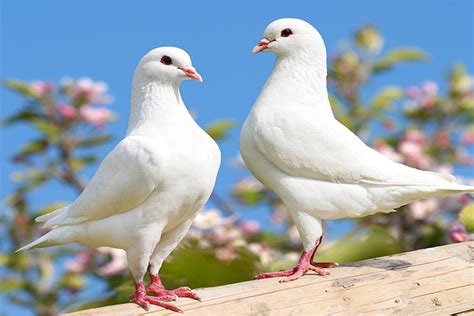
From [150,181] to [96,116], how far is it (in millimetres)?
2170

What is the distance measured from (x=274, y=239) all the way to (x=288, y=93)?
189 centimetres

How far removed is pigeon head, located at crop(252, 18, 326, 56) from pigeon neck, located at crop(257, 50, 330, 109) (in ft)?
0.07

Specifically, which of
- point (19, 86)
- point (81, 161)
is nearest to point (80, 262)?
point (81, 161)

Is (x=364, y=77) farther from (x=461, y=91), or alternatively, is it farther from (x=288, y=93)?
(x=288, y=93)

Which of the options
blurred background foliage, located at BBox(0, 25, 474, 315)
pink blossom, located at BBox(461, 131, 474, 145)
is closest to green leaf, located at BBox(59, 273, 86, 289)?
blurred background foliage, located at BBox(0, 25, 474, 315)

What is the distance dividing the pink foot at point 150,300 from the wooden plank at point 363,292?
0.02 m

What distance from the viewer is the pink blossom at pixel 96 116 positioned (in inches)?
177

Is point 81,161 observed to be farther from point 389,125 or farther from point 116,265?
point 389,125

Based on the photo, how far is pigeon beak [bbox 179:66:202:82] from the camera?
2.52m

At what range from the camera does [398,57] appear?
5031 mm

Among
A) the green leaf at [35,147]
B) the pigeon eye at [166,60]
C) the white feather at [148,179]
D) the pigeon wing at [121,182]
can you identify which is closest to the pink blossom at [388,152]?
the green leaf at [35,147]

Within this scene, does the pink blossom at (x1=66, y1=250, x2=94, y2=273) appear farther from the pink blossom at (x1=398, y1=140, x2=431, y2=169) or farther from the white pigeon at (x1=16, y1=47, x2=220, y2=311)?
the pink blossom at (x1=398, y1=140, x2=431, y2=169)

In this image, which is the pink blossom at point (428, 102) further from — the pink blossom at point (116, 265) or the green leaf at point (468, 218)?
the pink blossom at point (116, 265)

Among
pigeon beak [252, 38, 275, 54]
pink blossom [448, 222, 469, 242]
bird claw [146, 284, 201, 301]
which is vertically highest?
pigeon beak [252, 38, 275, 54]
